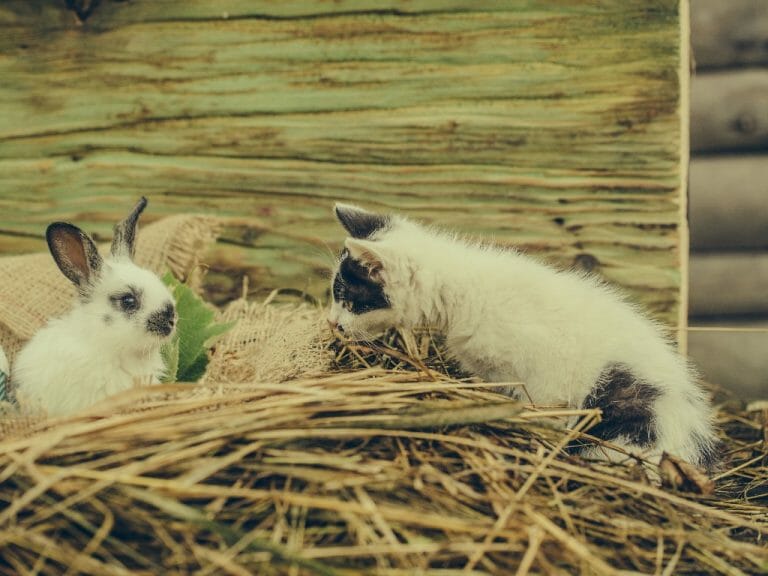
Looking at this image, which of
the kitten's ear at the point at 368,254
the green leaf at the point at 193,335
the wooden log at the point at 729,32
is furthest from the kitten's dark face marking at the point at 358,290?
the wooden log at the point at 729,32

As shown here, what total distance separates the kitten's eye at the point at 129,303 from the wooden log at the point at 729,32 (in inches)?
162

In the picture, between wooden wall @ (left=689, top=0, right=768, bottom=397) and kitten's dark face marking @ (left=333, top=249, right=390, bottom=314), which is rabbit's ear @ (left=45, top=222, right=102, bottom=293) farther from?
wooden wall @ (left=689, top=0, right=768, bottom=397)

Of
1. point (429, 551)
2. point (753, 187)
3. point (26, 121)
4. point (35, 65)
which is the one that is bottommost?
point (429, 551)

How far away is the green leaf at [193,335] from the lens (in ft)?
11.0

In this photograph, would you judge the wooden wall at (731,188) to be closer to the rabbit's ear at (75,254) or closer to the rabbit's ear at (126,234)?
the rabbit's ear at (126,234)

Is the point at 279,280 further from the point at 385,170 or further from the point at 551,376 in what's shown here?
the point at 551,376

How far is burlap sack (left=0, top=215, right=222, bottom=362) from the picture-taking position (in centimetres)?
345

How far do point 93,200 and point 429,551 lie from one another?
300 centimetres

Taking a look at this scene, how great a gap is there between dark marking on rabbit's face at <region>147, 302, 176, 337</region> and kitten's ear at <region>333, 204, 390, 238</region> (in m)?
0.85

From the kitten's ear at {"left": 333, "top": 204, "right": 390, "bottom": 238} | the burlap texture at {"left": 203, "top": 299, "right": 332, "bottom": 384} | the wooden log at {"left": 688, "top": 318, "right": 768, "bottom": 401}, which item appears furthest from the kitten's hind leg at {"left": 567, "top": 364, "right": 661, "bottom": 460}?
the wooden log at {"left": 688, "top": 318, "right": 768, "bottom": 401}

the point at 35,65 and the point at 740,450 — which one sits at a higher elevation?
the point at 35,65

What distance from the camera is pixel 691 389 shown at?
3195 mm

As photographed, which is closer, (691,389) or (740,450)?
(691,389)

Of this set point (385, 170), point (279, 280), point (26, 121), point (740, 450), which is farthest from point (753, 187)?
point (26, 121)
